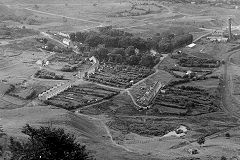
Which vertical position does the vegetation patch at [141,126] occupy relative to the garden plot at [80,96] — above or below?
below

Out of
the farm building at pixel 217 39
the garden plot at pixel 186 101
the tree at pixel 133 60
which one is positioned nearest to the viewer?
the garden plot at pixel 186 101

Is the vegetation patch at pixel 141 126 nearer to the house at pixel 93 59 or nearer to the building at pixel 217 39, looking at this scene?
the house at pixel 93 59

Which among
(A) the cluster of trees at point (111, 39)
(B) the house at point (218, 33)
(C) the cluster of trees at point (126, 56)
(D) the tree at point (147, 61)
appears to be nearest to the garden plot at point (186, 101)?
(D) the tree at point (147, 61)

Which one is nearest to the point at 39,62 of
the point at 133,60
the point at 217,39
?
the point at 133,60

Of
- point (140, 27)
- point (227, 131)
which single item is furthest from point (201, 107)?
point (140, 27)

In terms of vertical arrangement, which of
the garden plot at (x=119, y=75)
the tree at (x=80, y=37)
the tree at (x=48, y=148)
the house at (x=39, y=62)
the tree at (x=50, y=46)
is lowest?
the garden plot at (x=119, y=75)

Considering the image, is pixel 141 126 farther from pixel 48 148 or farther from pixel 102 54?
pixel 102 54

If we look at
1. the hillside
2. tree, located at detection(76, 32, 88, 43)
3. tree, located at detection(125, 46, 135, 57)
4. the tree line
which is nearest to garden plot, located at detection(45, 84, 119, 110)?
the hillside

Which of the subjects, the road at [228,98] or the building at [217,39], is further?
the building at [217,39]
